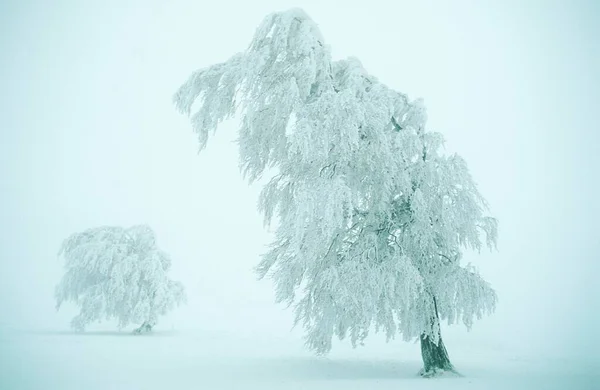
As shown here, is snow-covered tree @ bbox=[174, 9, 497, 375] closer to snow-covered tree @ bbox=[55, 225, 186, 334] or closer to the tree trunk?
snow-covered tree @ bbox=[55, 225, 186, 334]

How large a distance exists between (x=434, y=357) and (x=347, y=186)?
576 centimetres

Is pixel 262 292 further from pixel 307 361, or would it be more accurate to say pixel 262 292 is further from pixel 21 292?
pixel 307 361

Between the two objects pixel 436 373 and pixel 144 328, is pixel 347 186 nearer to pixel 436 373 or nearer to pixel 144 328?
pixel 436 373

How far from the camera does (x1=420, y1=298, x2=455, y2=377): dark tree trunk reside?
11.0 m

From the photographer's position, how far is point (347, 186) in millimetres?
10016

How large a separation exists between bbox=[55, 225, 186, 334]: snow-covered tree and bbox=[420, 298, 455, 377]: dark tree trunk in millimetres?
19422

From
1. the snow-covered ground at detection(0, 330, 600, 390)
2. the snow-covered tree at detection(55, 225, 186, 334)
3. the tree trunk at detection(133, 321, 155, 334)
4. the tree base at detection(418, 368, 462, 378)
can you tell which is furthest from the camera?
the tree trunk at detection(133, 321, 155, 334)

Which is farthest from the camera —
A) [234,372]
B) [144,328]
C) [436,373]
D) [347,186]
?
[144,328]

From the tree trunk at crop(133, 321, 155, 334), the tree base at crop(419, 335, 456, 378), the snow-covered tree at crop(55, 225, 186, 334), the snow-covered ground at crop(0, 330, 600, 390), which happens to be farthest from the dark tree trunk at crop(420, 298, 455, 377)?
the tree trunk at crop(133, 321, 155, 334)

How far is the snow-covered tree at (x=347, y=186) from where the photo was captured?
33.1 ft

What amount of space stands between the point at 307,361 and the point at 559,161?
135851 millimetres

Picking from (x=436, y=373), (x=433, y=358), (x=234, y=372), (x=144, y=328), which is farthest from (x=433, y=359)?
(x=144, y=328)

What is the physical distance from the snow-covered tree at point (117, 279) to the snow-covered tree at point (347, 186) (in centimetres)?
1659

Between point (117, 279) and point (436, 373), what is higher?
point (117, 279)
